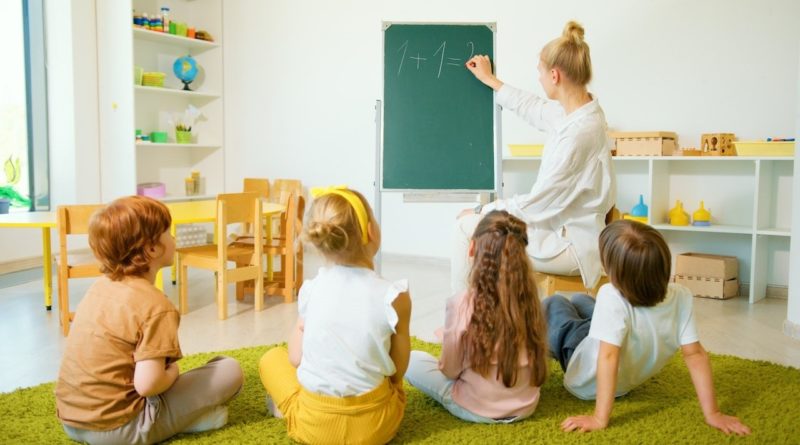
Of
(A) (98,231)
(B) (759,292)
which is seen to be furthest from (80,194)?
(B) (759,292)

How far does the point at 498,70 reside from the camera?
5.54 metres

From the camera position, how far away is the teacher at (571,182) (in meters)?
2.92

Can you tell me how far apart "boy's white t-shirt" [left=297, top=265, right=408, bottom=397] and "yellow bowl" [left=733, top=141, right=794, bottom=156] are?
10.1ft

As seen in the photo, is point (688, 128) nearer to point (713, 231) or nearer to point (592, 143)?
point (713, 231)

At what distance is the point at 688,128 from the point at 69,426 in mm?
4044

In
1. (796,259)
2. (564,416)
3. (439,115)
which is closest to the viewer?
(564,416)

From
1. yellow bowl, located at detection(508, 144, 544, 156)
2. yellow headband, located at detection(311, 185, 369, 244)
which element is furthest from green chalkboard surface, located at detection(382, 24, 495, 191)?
yellow headband, located at detection(311, 185, 369, 244)

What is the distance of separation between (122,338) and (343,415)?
0.63m

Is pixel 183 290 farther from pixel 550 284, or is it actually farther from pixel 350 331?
pixel 350 331

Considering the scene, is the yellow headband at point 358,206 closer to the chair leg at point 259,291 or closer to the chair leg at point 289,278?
the chair leg at point 259,291

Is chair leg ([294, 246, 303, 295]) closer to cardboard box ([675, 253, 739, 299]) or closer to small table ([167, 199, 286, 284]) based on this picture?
small table ([167, 199, 286, 284])

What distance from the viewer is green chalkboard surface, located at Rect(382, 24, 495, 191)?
3736 millimetres

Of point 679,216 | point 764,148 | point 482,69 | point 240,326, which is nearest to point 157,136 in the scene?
point 240,326

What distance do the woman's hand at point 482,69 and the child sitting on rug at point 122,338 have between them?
202cm
